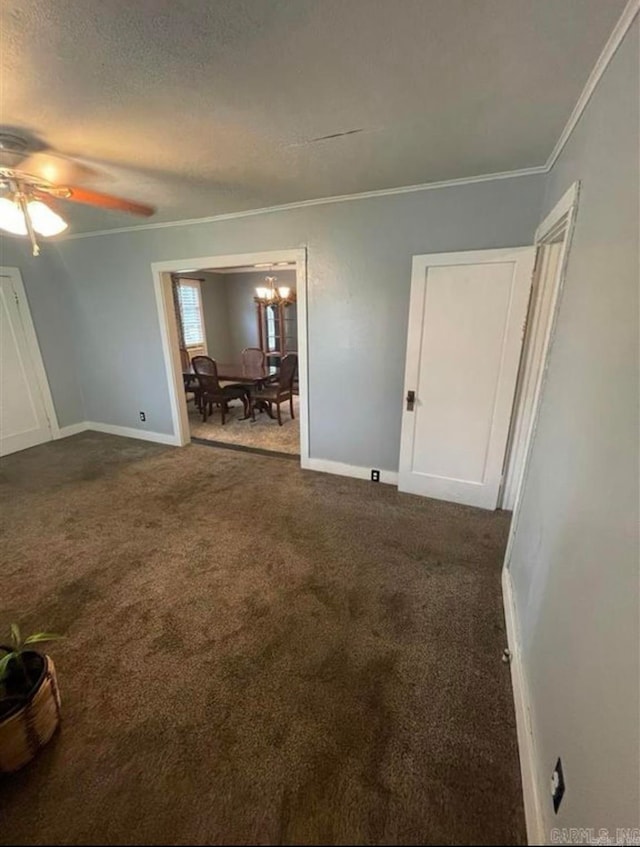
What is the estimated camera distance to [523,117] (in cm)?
166

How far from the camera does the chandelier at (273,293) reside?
23.9ft

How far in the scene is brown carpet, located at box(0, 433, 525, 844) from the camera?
99 cm

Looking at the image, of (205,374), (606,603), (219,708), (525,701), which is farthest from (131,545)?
(205,374)

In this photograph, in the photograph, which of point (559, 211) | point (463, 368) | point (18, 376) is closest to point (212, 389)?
point (18, 376)

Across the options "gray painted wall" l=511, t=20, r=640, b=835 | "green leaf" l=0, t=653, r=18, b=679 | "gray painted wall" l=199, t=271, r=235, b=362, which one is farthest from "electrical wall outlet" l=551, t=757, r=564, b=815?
"gray painted wall" l=199, t=271, r=235, b=362

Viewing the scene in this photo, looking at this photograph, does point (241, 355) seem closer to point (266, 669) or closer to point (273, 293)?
point (273, 293)

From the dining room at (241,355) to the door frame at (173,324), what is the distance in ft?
0.80

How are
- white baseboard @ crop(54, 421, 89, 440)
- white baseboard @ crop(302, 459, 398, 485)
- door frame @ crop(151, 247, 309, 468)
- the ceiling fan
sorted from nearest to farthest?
1. the ceiling fan
2. door frame @ crop(151, 247, 309, 468)
3. white baseboard @ crop(302, 459, 398, 485)
4. white baseboard @ crop(54, 421, 89, 440)

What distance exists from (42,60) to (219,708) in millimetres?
2520

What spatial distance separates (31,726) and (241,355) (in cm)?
649

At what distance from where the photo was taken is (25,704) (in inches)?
49.6

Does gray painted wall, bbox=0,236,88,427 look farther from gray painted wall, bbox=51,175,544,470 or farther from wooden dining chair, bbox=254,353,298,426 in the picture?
wooden dining chair, bbox=254,353,298,426

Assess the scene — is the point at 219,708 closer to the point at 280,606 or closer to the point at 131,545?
the point at 280,606

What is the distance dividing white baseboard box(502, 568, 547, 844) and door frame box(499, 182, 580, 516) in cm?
49
